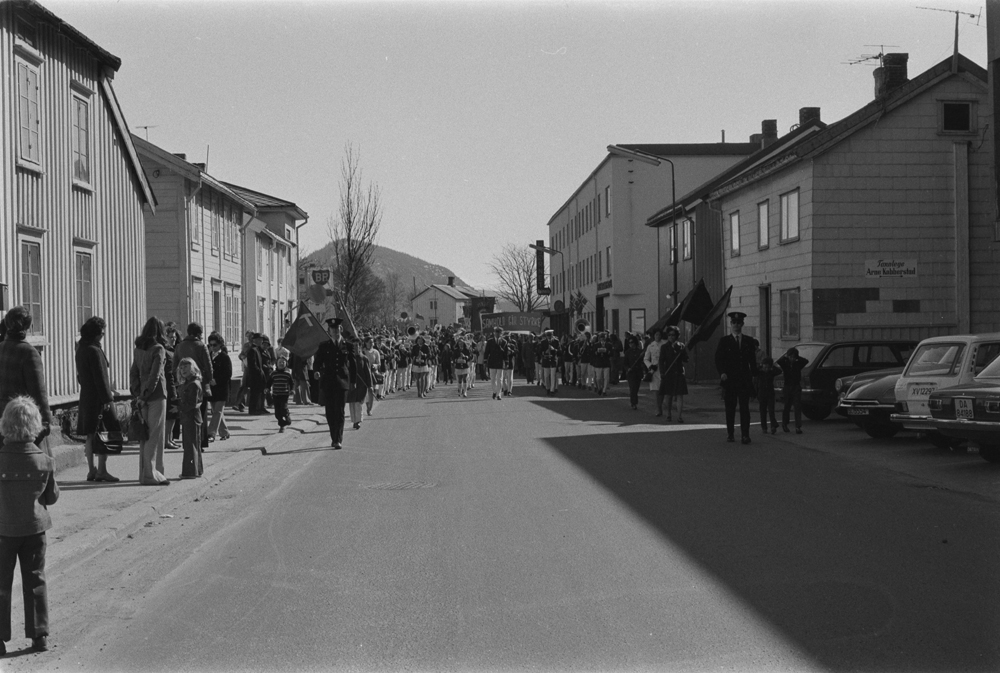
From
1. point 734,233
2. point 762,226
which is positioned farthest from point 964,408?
point 734,233

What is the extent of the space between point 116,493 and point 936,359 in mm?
10401

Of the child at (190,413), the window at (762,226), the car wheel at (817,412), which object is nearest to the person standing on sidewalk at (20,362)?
the child at (190,413)

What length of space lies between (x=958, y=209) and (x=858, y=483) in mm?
16217

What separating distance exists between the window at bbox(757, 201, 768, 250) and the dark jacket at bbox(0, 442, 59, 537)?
961 inches

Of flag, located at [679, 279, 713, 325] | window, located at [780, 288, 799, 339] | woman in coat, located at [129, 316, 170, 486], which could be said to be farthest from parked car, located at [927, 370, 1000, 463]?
flag, located at [679, 279, 713, 325]

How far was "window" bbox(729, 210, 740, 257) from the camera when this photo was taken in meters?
30.4

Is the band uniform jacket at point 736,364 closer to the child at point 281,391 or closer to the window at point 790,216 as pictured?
the child at point 281,391

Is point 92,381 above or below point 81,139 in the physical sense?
below

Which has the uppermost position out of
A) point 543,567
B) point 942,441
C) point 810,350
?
point 810,350

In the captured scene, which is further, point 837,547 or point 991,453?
point 991,453

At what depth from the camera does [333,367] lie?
15266mm

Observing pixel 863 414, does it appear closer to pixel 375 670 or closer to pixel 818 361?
pixel 818 361

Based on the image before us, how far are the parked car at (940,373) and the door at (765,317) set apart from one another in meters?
13.3

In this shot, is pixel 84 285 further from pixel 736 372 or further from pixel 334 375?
pixel 736 372
